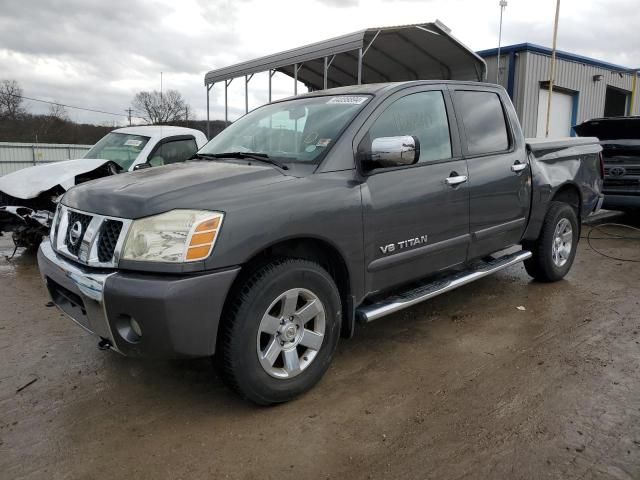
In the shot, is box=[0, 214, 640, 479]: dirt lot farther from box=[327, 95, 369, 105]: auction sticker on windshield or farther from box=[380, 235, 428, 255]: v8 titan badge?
box=[327, 95, 369, 105]: auction sticker on windshield

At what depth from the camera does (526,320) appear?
4148mm

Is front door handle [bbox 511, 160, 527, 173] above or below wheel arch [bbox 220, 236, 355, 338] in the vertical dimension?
above

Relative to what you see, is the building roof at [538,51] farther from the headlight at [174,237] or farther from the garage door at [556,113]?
the headlight at [174,237]

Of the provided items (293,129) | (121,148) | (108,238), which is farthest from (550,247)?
(121,148)

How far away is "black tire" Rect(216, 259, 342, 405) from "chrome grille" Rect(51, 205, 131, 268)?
→ 0.63 m

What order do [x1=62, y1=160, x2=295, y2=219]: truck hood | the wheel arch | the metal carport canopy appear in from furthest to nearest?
the metal carport canopy < the wheel arch < [x1=62, y1=160, x2=295, y2=219]: truck hood

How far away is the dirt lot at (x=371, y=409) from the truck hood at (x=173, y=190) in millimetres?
1133

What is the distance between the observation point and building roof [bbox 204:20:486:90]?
1033cm

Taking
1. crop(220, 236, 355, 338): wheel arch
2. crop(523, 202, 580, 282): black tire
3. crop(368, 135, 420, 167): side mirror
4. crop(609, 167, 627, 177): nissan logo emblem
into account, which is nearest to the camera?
crop(220, 236, 355, 338): wheel arch

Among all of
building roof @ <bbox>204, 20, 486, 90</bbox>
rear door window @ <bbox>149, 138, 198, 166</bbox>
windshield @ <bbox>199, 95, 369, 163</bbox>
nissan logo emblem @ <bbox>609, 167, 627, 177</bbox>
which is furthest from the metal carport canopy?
windshield @ <bbox>199, 95, 369, 163</bbox>

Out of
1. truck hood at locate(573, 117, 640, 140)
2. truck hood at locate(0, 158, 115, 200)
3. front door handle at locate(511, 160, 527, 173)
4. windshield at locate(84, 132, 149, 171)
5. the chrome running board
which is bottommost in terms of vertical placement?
the chrome running board

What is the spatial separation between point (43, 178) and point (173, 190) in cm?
432

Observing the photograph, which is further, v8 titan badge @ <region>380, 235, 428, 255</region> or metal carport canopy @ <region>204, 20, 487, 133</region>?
metal carport canopy @ <region>204, 20, 487, 133</region>

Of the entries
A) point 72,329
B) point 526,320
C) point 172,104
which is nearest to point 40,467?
point 72,329
